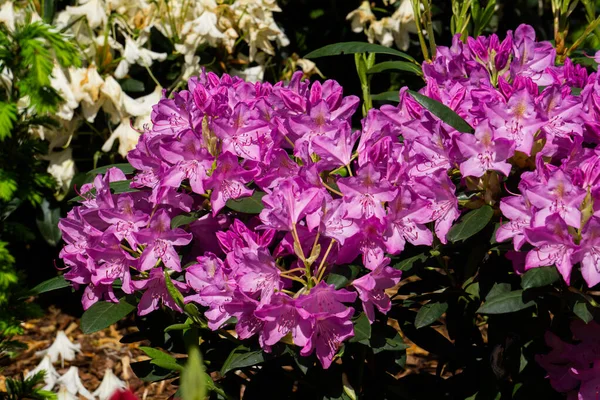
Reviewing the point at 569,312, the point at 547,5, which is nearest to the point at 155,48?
the point at 547,5

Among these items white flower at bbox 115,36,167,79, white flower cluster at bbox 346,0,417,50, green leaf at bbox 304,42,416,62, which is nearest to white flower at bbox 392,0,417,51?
white flower cluster at bbox 346,0,417,50

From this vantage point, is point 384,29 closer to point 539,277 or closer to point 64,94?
point 64,94

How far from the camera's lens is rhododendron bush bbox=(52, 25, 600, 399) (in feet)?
4.09

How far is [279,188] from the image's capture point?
49.9 inches

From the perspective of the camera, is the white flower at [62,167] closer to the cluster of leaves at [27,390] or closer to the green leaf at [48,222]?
the green leaf at [48,222]

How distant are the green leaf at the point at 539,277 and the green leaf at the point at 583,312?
2.3 inches

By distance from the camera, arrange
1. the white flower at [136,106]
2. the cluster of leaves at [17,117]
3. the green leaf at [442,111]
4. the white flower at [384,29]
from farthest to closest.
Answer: the white flower at [384,29]
the white flower at [136,106]
the cluster of leaves at [17,117]
the green leaf at [442,111]

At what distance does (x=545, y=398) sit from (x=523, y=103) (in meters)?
0.56

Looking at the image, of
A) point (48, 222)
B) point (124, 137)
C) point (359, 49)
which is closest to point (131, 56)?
point (124, 137)

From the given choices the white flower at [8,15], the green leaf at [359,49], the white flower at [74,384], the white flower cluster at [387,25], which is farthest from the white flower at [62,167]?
the green leaf at [359,49]

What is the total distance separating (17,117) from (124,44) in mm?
817

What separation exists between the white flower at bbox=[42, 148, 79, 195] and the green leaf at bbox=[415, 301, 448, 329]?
6.09 feet

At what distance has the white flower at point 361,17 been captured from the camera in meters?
3.23

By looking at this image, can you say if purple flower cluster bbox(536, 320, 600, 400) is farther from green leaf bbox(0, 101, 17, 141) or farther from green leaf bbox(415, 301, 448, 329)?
green leaf bbox(0, 101, 17, 141)
